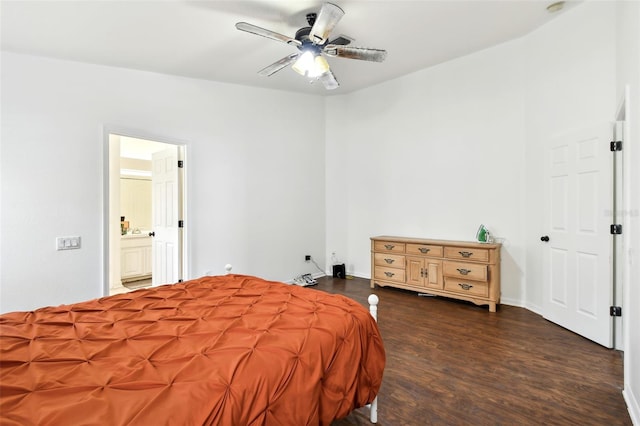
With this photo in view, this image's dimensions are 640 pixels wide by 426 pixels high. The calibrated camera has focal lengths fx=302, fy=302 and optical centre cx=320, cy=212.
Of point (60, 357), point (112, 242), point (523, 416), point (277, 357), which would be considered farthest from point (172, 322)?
point (112, 242)

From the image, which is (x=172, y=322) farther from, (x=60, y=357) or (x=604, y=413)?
(x=604, y=413)

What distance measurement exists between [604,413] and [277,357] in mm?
2106

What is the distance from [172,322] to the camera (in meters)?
1.55

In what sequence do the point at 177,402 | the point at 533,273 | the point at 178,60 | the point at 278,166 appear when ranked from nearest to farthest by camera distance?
the point at 177,402, the point at 178,60, the point at 533,273, the point at 278,166

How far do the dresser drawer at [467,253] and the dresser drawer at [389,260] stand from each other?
0.65 m

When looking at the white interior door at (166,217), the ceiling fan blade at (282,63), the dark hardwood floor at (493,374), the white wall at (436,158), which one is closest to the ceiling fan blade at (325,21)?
the ceiling fan blade at (282,63)

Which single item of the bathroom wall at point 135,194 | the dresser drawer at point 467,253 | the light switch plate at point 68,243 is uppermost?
the bathroom wall at point 135,194

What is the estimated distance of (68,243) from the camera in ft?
9.99

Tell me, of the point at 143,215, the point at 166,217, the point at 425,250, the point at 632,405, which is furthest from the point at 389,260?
Answer: the point at 143,215

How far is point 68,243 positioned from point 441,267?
428cm

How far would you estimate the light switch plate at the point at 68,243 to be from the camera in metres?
3.00

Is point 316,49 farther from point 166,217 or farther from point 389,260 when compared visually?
point 389,260

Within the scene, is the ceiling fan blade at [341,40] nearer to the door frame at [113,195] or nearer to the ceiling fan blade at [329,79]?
the ceiling fan blade at [329,79]

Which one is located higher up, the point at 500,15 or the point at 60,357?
the point at 500,15
